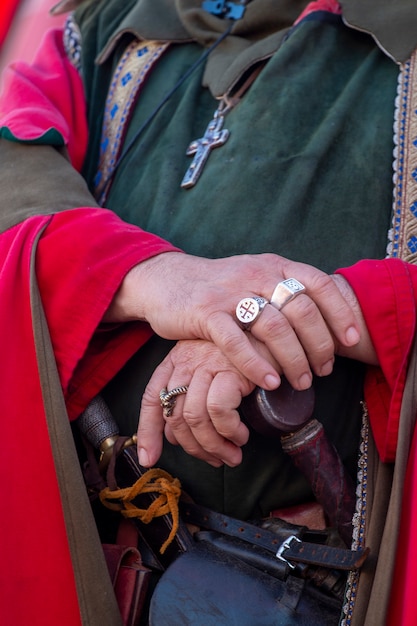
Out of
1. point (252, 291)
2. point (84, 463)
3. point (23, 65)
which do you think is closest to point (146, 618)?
point (84, 463)

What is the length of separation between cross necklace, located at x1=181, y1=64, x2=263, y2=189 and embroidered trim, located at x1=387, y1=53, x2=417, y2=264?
364mm

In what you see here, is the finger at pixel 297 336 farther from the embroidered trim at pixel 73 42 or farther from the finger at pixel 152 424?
the embroidered trim at pixel 73 42

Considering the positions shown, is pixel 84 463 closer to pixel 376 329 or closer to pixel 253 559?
pixel 253 559

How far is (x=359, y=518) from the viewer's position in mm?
1324

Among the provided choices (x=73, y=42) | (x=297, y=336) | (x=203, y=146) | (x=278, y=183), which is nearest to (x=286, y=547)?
(x=297, y=336)

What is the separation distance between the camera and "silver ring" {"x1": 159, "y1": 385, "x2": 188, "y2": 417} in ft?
4.21

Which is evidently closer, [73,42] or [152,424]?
[152,424]

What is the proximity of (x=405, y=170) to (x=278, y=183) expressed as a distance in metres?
0.26

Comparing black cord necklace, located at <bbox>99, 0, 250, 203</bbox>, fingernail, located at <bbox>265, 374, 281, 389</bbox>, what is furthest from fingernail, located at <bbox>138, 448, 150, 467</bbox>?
black cord necklace, located at <bbox>99, 0, 250, 203</bbox>

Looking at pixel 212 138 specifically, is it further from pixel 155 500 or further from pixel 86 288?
pixel 155 500

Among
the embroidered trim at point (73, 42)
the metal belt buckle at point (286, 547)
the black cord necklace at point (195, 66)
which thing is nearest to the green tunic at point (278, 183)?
the black cord necklace at point (195, 66)

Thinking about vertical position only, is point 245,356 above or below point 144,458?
above

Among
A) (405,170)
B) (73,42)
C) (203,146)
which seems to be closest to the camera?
(405,170)

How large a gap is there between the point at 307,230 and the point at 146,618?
0.78m
